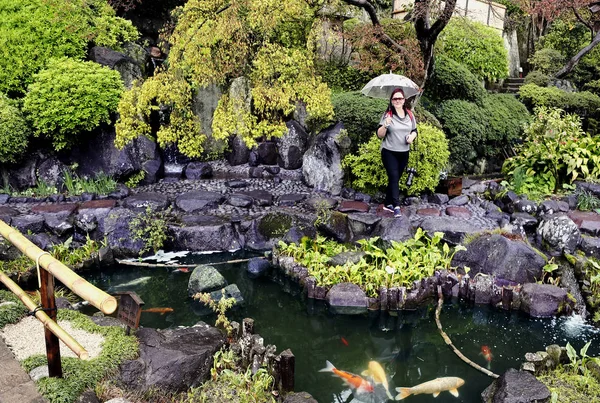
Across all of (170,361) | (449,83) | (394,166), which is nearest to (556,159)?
(449,83)

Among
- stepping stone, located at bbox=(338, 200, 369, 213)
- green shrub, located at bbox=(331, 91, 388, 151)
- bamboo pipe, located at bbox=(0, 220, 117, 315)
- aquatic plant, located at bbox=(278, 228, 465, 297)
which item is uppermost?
green shrub, located at bbox=(331, 91, 388, 151)

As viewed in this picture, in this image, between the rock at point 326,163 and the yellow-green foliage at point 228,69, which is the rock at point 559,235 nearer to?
the rock at point 326,163

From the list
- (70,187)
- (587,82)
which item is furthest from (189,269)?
(587,82)

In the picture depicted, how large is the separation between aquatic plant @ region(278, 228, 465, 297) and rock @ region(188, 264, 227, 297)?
1.33m

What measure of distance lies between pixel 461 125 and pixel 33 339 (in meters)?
9.33

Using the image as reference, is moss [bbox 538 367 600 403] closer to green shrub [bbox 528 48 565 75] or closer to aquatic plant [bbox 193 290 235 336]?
aquatic plant [bbox 193 290 235 336]

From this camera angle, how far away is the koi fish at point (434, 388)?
4996mm

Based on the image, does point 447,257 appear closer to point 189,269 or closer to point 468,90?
point 189,269

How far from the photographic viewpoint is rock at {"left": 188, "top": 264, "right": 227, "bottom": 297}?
704 cm

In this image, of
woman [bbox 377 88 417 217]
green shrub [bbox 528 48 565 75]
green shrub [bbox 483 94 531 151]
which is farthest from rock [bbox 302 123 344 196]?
green shrub [bbox 528 48 565 75]

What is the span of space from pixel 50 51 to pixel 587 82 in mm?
15464

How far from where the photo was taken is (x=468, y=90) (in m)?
11.5

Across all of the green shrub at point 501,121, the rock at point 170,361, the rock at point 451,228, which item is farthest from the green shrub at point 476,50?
the rock at point 170,361

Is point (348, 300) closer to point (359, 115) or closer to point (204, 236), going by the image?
point (204, 236)
